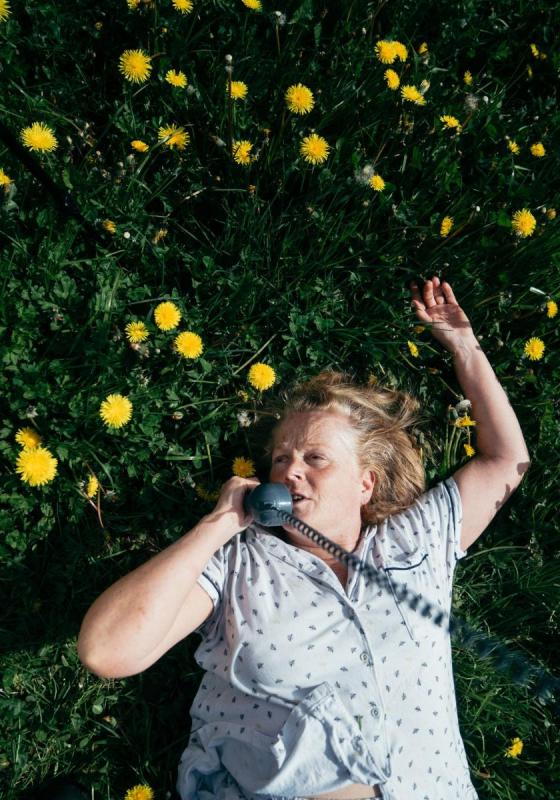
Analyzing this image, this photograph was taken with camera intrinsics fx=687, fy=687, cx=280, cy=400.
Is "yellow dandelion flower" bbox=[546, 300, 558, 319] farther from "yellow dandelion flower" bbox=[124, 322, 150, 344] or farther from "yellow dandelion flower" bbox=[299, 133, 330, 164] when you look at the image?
"yellow dandelion flower" bbox=[124, 322, 150, 344]

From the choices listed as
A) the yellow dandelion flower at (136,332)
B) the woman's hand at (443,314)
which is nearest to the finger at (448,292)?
the woman's hand at (443,314)

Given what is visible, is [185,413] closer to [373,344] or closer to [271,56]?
[373,344]

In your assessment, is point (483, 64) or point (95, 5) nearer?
point (95, 5)

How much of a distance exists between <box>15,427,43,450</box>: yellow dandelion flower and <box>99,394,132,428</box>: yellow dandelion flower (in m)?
0.27

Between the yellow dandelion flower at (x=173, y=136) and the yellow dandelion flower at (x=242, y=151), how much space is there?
0.22 metres

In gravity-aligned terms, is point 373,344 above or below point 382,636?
above

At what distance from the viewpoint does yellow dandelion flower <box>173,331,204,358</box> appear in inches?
116

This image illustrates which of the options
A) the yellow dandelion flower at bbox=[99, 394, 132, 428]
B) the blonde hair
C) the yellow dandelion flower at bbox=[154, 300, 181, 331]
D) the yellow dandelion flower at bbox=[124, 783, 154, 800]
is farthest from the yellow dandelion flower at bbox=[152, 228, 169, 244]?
the yellow dandelion flower at bbox=[124, 783, 154, 800]

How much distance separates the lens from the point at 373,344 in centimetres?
328

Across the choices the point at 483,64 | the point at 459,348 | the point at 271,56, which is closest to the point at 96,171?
the point at 271,56

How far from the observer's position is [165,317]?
293 centimetres

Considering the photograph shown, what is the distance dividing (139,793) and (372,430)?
181 cm

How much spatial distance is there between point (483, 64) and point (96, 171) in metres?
2.22

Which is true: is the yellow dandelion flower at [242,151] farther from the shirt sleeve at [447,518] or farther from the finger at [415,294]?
the shirt sleeve at [447,518]
